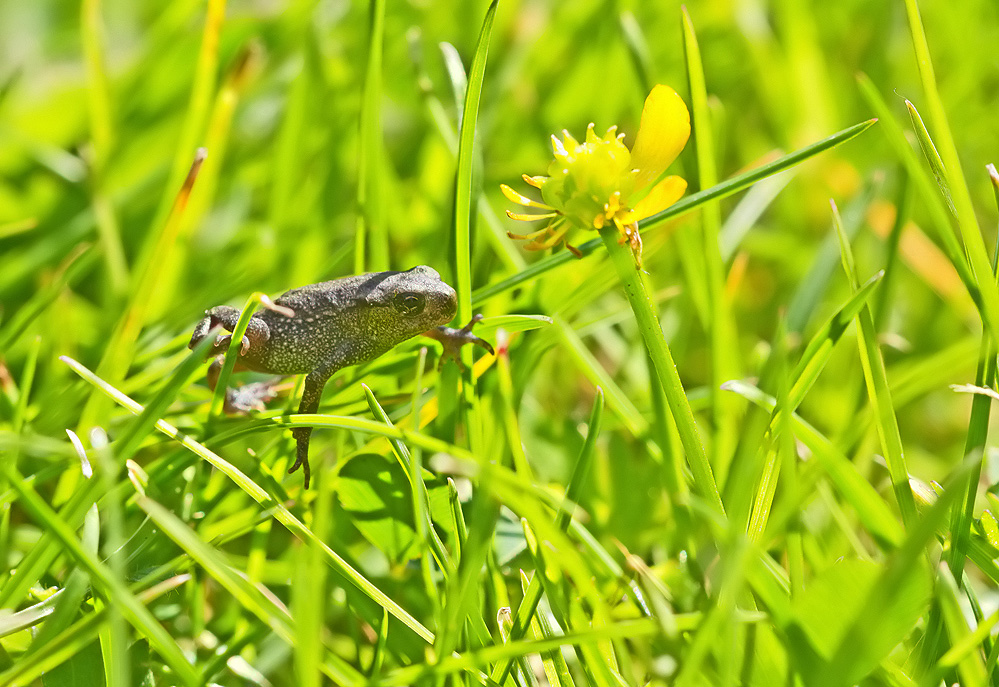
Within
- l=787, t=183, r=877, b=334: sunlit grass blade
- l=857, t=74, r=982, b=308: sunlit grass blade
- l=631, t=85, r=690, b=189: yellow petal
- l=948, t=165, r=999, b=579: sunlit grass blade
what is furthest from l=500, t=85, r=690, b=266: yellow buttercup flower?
l=787, t=183, r=877, b=334: sunlit grass blade

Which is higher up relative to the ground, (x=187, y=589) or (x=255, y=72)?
(x=255, y=72)

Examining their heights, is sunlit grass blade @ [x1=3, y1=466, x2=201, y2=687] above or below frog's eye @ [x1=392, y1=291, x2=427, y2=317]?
below

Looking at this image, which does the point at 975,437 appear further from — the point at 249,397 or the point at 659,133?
the point at 249,397

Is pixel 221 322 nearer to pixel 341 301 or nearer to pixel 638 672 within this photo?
pixel 341 301

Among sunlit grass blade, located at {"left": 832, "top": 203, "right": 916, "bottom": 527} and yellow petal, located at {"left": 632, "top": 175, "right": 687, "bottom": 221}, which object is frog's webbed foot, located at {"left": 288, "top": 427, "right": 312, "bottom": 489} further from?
sunlit grass blade, located at {"left": 832, "top": 203, "right": 916, "bottom": 527}

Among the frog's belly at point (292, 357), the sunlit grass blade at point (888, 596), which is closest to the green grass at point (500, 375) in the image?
the sunlit grass blade at point (888, 596)

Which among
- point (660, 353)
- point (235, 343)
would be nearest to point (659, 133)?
point (660, 353)

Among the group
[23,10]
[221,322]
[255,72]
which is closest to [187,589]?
[221,322]
